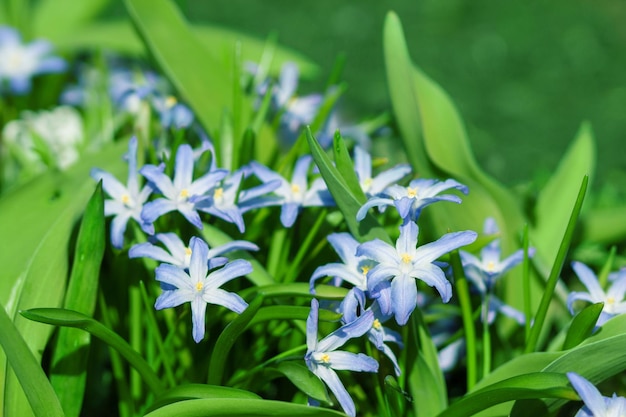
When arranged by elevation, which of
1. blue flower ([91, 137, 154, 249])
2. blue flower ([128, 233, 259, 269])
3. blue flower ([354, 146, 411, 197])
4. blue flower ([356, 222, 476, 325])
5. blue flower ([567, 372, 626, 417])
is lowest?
blue flower ([567, 372, 626, 417])

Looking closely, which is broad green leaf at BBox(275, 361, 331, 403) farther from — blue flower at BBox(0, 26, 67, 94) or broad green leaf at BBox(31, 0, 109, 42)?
broad green leaf at BBox(31, 0, 109, 42)

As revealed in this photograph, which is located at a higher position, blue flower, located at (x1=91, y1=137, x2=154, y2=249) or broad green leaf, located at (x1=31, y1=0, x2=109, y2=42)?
broad green leaf, located at (x1=31, y1=0, x2=109, y2=42)

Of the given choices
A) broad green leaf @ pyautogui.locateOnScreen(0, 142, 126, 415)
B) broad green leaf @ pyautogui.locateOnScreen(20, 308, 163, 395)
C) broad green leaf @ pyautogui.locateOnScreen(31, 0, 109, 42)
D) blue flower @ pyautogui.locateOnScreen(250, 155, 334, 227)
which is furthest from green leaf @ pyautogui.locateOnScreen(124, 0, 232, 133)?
broad green leaf @ pyautogui.locateOnScreen(31, 0, 109, 42)

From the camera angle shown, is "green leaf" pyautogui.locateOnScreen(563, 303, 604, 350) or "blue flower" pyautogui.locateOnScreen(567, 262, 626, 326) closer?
"green leaf" pyautogui.locateOnScreen(563, 303, 604, 350)

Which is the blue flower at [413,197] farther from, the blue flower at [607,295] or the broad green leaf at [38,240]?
the broad green leaf at [38,240]

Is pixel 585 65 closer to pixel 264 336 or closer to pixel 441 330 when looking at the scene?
pixel 441 330

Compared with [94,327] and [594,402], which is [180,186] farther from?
[594,402]
